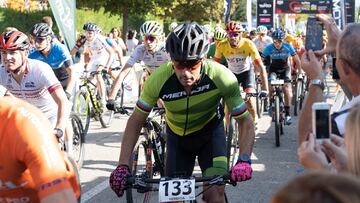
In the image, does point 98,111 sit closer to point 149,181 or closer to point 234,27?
point 234,27

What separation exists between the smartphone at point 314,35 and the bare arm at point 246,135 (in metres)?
0.76

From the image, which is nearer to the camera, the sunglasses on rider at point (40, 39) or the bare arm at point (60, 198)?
the bare arm at point (60, 198)

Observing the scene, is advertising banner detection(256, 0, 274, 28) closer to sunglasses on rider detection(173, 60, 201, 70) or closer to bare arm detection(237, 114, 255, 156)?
bare arm detection(237, 114, 255, 156)

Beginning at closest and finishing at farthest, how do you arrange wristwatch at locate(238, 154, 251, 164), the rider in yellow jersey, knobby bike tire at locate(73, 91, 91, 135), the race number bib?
the race number bib, wristwatch at locate(238, 154, 251, 164), the rider in yellow jersey, knobby bike tire at locate(73, 91, 91, 135)

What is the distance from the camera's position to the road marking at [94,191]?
7.16 m

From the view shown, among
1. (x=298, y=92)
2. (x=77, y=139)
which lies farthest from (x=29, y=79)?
(x=298, y=92)

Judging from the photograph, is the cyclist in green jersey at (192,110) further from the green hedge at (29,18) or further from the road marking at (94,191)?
the green hedge at (29,18)

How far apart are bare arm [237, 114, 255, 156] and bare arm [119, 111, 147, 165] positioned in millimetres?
664

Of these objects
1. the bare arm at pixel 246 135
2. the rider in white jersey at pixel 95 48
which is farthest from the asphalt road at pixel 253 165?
the rider in white jersey at pixel 95 48

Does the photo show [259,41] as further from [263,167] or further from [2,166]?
[2,166]

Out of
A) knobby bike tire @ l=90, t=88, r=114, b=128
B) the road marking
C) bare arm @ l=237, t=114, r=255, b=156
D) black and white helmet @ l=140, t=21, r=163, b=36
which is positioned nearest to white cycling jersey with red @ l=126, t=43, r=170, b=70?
black and white helmet @ l=140, t=21, r=163, b=36

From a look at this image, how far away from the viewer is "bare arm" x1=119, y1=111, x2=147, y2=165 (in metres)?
4.32

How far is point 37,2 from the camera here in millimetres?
42656

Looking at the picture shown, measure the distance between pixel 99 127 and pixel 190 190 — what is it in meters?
8.85
